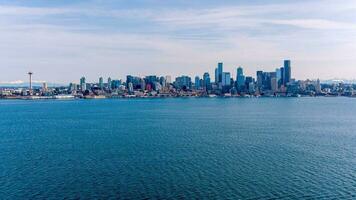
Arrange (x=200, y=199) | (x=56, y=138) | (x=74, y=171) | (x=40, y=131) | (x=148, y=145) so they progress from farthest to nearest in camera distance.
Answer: (x=40, y=131) < (x=56, y=138) < (x=148, y=145) < (x=74, y=171) < (x=200, y=199)

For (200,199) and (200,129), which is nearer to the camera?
(200,199)

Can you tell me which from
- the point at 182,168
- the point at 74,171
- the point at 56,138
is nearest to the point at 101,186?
the point at 74,171

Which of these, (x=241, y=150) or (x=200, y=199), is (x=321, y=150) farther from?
(x=200, y=199)

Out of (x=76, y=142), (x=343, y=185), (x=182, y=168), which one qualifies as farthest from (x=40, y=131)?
(x=343, y=185)

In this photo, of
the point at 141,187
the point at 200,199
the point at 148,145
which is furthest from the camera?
the point at 148,145

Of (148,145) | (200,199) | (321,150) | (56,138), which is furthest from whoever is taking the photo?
(56,138)

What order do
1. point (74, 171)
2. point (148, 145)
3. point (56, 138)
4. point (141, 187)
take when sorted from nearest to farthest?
point (141, 187) → point (74, 171) → point (148, 145) → point (56, 138)

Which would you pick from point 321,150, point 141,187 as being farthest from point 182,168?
point 321,150

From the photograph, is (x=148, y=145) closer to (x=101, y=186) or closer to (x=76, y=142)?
(x=76, y=142)

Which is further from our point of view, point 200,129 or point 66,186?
point 200,129
